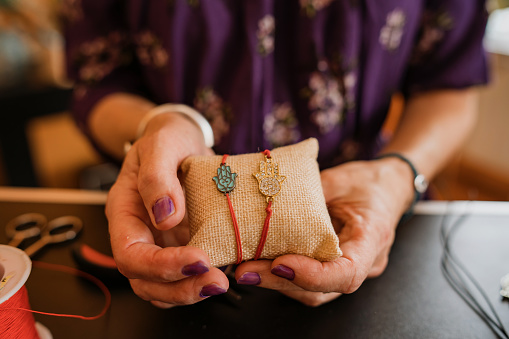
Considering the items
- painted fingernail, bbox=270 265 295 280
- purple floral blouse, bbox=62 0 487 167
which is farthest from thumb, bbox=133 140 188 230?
purple floral blouse, bbox=62 0 487 167

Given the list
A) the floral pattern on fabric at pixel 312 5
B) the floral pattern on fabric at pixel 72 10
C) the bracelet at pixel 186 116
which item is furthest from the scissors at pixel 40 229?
the floral pattern on fabric at pixel 312 5

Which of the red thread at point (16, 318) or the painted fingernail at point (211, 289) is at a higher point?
the painted fingernail at point (211, 289)

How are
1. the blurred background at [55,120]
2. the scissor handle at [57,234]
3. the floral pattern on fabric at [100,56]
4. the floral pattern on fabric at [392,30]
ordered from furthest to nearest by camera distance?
the blurred background at [55,120] → the floral pattern on fabric at [100,56] → the floral pattern on fabric at [392,30] → the scissor handle at [57,234]

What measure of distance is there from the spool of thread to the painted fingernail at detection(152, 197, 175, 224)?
14 centimetres

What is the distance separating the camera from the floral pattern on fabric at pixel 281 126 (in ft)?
2.37

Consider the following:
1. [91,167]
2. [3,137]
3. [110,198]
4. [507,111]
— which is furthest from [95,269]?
[507,111]

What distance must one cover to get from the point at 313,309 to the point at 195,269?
187 mm

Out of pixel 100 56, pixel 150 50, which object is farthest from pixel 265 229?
pixel 100 56

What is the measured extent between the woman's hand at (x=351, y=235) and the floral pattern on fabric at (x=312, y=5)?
0.87ft

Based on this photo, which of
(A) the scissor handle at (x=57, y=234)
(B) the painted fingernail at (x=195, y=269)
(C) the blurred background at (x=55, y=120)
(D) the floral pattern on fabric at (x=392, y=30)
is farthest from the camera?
(C) the blurred background at (x=55, y=120)

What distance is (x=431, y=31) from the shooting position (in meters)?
0.77

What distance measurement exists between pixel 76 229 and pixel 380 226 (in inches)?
18.2

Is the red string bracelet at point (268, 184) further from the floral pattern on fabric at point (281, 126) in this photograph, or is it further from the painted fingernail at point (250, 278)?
the floral pattern on fabric at point (281, 126)

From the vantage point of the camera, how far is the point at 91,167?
6.98 ft
